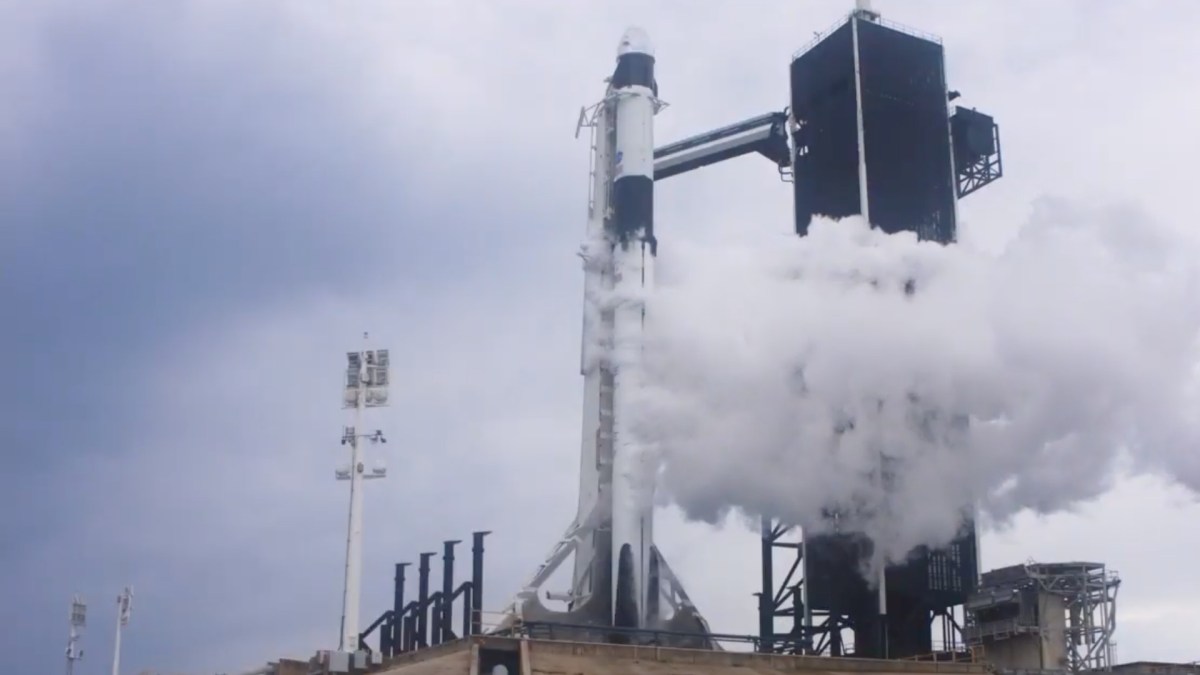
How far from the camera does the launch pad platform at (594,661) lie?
45.2m

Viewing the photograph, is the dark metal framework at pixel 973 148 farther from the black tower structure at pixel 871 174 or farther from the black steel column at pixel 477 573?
the black steel column at pixel 477 573

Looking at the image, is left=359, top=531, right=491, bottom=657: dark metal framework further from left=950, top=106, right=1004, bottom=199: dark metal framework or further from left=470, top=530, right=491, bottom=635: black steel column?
left=950, top=106, right=1004, bottom=199: dark metal framework

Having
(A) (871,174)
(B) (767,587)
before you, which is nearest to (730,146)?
(A) (871,174)

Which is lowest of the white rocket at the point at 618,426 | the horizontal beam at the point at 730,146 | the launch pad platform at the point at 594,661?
the launch pad platform at the point at 594,661

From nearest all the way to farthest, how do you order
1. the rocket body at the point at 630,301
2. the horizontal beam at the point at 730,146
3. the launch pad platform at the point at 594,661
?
the launch pad platform at the point at 594,661
the rocket body at the point at 630,301
the horizontal beam at the point at 730,146

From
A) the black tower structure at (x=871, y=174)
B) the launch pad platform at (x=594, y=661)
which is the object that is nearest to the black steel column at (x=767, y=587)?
the black tower structure at (x=871, y=174)

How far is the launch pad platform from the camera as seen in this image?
148 ft

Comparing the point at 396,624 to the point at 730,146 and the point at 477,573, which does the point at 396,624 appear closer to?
the point at 477,573

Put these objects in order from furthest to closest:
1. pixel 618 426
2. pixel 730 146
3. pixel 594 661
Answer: pixel 730 146
pixel 618 426
pixel 594 661

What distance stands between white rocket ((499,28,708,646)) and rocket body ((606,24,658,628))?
0.05 metres

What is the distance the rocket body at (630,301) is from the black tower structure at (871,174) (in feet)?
23.1

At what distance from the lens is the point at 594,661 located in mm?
47094

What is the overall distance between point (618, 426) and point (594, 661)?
1566 centimetres

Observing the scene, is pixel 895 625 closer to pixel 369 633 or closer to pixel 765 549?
pixel 765 549
